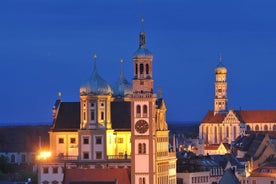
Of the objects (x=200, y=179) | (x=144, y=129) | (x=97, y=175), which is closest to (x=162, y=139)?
(x=144, y=129)

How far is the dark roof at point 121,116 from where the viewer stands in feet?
459

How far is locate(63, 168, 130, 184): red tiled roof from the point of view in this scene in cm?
13062

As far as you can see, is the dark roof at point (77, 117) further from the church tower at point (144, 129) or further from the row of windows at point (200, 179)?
the row of windows at point (200, 179)

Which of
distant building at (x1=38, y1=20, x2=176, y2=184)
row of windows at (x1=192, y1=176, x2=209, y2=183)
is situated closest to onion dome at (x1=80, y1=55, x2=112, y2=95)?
distant building at (x1=38, y1=20, x2=176, y2=184)

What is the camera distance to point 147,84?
133m

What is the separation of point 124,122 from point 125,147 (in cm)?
285

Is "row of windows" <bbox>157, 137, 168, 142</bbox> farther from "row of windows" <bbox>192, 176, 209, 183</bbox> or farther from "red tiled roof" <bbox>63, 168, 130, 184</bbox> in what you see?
"row of windows" <bbox>192, 176, 209, 183</bbox>

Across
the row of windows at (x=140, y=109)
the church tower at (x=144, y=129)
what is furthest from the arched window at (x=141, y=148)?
the row of windows at (x=140, y=109)

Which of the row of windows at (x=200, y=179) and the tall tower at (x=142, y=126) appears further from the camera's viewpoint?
the row of windows at (x=200, y=179)

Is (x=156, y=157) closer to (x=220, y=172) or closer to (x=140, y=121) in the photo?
(x=140, y=121)

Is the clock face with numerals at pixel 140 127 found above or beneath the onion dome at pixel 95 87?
beneath

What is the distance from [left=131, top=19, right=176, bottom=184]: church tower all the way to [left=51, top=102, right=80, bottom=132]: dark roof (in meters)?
10.9

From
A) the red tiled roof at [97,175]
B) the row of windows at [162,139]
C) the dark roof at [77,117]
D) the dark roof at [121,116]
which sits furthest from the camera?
the dark roof at [77,117]

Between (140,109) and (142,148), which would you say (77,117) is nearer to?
(140,109)
